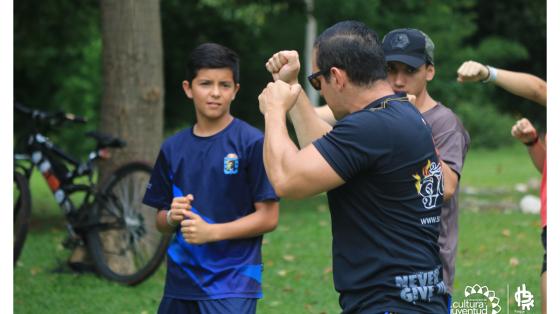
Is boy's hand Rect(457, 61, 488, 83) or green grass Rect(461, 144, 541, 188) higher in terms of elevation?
boy's hand Rect(457, 61, 488, 83)

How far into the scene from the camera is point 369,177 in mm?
3750

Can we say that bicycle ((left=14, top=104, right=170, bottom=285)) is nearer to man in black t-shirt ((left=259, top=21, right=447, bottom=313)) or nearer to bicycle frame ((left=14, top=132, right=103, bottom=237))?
bicycle frame ((left=14, top=132, right=103, bottom=237))

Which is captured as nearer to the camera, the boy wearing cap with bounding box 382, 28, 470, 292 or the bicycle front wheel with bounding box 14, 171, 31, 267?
the boy wearing cap with bounding box 382, 28, 470, 292

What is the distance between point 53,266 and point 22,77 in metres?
17.7

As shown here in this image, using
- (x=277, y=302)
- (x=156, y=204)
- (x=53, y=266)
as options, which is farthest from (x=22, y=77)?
(x=156, y=204)

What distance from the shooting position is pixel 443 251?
495 cm

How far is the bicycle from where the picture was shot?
8711mm

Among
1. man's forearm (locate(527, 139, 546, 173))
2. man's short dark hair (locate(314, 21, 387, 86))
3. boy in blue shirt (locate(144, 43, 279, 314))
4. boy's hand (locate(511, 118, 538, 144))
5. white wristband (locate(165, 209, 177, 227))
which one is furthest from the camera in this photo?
man's forearm (locate(527, 139, 546, 173))

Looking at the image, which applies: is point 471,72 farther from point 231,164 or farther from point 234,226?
point 234,226

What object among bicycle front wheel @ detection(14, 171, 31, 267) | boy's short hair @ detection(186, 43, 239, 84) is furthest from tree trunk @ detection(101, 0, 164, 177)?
boy's short hair @ detection(186, 43, 239, 84)

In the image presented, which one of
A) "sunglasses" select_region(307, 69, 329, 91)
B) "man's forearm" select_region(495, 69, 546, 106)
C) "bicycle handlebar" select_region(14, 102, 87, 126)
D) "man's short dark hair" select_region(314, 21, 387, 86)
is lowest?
"bicycle handlebar" select_region(14, 102, 87, 126)

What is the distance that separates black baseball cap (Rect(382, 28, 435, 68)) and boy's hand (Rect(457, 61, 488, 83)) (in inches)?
14.5

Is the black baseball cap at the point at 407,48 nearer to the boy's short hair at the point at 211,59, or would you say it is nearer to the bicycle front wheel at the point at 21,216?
Answer: the boy's short hair at the point at 211,59
